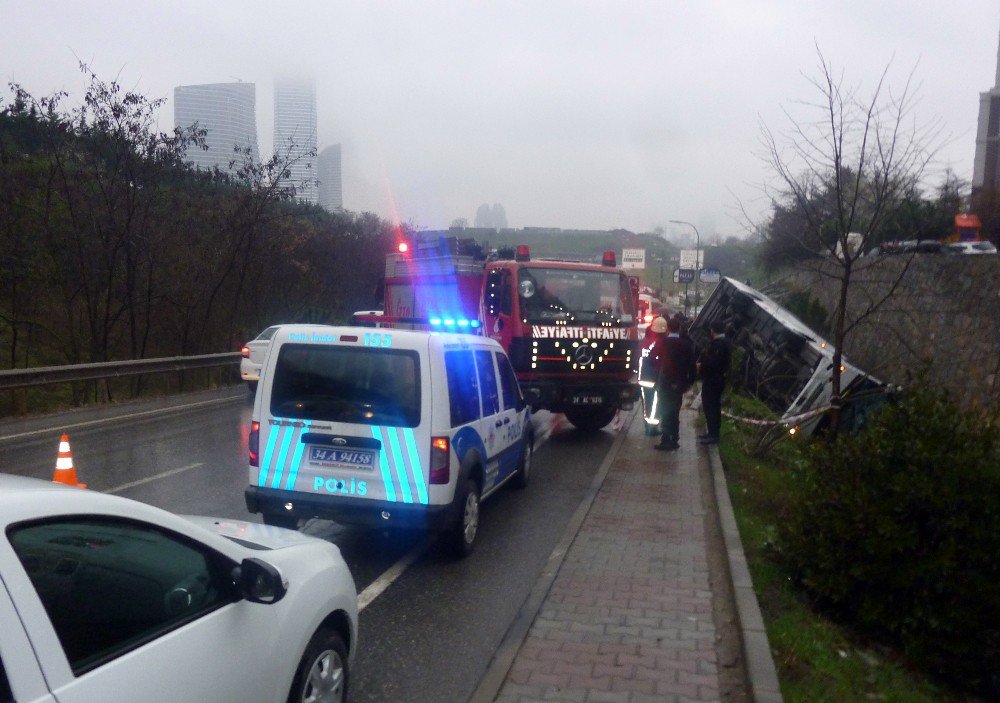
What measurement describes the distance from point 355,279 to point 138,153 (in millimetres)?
19945

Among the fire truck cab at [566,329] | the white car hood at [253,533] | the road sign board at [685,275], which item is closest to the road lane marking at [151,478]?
the fire truck cab at [566,329]

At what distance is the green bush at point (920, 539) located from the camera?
18.5 feet

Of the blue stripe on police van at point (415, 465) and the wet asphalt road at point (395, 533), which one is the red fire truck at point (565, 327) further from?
the blue stripe on police van at point (415, 465)

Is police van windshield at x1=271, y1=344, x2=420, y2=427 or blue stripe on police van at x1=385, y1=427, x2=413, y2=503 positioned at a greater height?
police van windshield at x1=271, y1=344, x2=420, y2=427

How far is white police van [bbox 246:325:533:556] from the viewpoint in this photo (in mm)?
6816

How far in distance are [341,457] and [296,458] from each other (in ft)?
1.21

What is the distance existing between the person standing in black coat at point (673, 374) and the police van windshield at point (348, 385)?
6.20 m

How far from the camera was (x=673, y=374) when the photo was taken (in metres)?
12.4

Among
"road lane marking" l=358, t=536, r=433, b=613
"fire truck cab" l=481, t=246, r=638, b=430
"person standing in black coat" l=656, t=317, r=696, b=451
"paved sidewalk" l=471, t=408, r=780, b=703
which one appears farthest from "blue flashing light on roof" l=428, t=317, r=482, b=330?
"road lane marking" l=358, t=536, r=433, b=613

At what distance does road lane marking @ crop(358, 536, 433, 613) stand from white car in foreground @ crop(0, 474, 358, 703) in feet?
7.50

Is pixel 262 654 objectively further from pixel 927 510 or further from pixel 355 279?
pixel 355 279

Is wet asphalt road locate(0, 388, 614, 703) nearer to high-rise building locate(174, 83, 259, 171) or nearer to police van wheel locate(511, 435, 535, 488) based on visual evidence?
police van wheel locate(511, 435, 535, 488)

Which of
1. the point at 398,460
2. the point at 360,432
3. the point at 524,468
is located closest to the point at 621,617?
the point at 398,460

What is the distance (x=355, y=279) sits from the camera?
42.6 m
